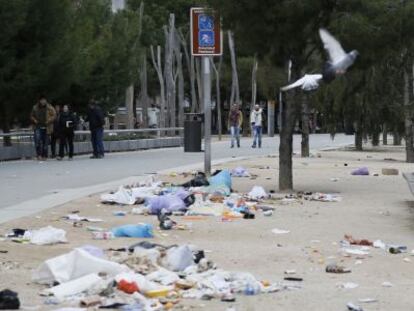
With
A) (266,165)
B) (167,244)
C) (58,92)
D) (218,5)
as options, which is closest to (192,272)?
(167,244)

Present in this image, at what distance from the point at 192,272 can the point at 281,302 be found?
1254mm

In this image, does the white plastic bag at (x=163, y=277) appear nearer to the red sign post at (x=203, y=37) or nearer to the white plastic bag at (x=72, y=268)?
the white plastic bag at (x=72, y=268)

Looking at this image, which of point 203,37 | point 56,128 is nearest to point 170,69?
point 56,128

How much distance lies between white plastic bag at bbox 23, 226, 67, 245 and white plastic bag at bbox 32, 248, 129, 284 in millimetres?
1856

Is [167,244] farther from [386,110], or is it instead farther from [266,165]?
[386,110]

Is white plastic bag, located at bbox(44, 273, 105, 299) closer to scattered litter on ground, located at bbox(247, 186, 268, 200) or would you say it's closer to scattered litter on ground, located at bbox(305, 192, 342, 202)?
scattered litter on ground, located at bbox(247, 186, 268, 200)

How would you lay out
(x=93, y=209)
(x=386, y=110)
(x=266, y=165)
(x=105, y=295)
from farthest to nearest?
(x=386, y=110) < (x=266, y=165) < (x=93, y=209) < (x=105, y=295)

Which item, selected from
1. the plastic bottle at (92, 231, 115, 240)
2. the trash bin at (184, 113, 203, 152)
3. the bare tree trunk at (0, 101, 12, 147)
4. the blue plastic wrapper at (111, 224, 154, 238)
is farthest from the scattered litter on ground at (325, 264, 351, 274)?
the bare tree trunk at (0, 101, 12, 147)

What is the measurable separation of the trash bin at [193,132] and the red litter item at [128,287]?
20916mm

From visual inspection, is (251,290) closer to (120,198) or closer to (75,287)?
(75,287)

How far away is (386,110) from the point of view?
33.7m

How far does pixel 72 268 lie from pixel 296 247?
3138 mm

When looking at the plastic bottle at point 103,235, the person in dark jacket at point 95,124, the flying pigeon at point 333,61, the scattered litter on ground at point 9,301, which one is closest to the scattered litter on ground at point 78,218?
the plastic bottle at point 103,235

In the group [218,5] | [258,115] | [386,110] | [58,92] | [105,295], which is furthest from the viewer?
[258,115]
